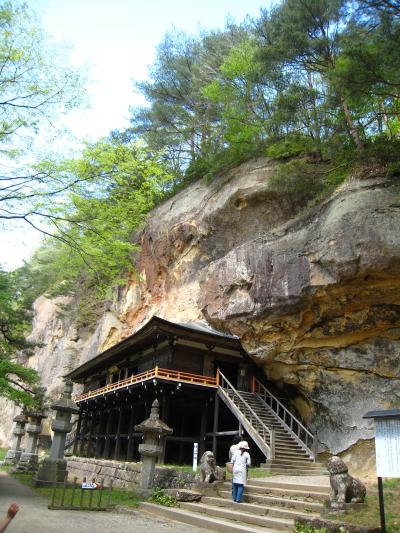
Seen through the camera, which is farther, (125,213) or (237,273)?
(237,273)

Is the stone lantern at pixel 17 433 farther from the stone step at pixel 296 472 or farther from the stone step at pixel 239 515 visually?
the stone step at pixel 239 515

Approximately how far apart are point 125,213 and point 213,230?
1093 cm

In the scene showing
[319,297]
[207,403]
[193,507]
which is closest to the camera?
[193,507]

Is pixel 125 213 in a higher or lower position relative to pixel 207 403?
higher

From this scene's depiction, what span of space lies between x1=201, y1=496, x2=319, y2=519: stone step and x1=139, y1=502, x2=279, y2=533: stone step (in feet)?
2.10

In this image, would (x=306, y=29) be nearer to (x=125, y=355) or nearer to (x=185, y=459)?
(x=125, y=355)

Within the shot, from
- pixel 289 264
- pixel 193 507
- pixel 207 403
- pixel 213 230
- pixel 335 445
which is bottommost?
pixel 193 507

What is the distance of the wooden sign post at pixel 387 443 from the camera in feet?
21.0

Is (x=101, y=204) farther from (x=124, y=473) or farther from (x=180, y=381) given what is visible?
(x=124, y=473)

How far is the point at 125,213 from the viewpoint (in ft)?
38.0

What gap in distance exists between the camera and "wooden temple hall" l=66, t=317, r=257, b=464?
17.6m

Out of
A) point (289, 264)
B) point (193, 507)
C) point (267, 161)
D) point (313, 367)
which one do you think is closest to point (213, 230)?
point (267, 161)

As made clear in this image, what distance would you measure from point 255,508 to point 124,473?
27.8ft

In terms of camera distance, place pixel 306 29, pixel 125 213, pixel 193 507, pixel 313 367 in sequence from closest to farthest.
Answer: pixel 193 507 < pixel 125 213 < pixel 313 367 < pixel 306 29
